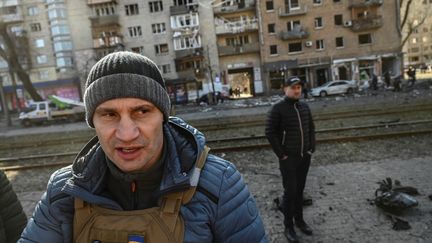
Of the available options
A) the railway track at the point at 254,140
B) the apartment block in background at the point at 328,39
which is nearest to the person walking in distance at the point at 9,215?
the railway track at the point at 254,140

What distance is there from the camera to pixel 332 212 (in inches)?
229

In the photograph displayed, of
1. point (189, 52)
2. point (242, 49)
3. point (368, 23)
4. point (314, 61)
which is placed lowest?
point (314, 61)

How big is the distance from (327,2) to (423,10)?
83.2 ft

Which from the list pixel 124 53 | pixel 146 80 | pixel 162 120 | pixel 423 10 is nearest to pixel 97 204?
pixel 162 120

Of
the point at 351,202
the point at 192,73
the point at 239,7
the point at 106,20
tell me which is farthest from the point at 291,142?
the point at 106,20

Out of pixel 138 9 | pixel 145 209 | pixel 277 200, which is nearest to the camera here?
pixel 145 209

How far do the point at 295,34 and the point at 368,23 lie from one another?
8.74 meters

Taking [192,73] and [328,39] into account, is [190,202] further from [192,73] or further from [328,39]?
[328,39]

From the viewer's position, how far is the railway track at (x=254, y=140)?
10.5 metres

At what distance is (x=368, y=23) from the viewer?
141ft

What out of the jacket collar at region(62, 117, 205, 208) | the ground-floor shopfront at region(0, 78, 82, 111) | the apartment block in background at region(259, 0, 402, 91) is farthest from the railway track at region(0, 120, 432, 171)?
the ground-floor shopfront at region(0, 78, 82, 111)

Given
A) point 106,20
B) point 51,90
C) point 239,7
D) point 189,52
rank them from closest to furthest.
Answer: point 239,7, point 189,52, point 106,20, point 51,90

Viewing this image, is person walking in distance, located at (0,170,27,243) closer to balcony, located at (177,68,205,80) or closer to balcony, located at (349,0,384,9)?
balcony, located at (177,68,205,80)

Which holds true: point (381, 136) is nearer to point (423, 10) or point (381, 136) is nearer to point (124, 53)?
point (124, 53)
